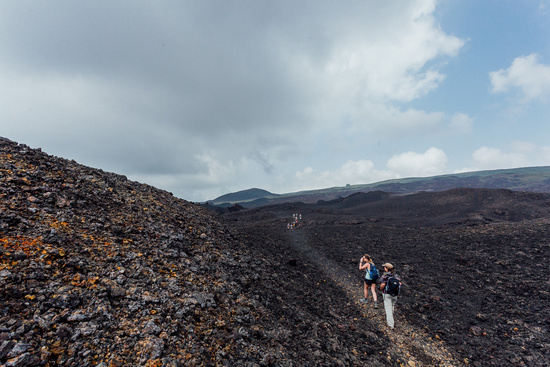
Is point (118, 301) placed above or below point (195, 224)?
below

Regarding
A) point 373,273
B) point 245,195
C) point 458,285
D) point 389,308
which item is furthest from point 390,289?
point 245,195

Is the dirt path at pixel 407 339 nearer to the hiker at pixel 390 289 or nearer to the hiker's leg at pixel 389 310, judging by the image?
the hiker's leg at pixel 389 310

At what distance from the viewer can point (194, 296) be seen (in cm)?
535

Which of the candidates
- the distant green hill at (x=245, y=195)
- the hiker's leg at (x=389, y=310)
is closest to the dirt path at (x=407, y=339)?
the hiker's leg at (x=389, y=310)

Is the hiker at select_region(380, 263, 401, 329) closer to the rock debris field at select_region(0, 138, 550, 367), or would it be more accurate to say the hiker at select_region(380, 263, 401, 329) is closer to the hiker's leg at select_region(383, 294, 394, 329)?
the hiker's leg at select_region(383, 294, 394, 329)

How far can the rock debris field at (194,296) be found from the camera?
3.83m

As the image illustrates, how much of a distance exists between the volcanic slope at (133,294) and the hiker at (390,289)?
64 cm

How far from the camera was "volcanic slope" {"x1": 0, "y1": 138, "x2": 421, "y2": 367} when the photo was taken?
12.0 ft

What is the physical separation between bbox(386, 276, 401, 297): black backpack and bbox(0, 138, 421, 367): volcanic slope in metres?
1.24

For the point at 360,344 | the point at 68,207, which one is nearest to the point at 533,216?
the point at 360,344

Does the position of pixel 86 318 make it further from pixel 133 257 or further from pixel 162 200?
pixel 162 200

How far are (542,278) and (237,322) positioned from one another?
42.5 feet

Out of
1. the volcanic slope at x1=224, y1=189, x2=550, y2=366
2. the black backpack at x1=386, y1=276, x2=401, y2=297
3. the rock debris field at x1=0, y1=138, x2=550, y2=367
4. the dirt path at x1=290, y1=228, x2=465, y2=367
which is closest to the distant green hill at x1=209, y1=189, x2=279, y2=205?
the volcanic slope at x1=224, y1=189, x2=550, y2=366

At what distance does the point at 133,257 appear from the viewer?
5.76 metres
